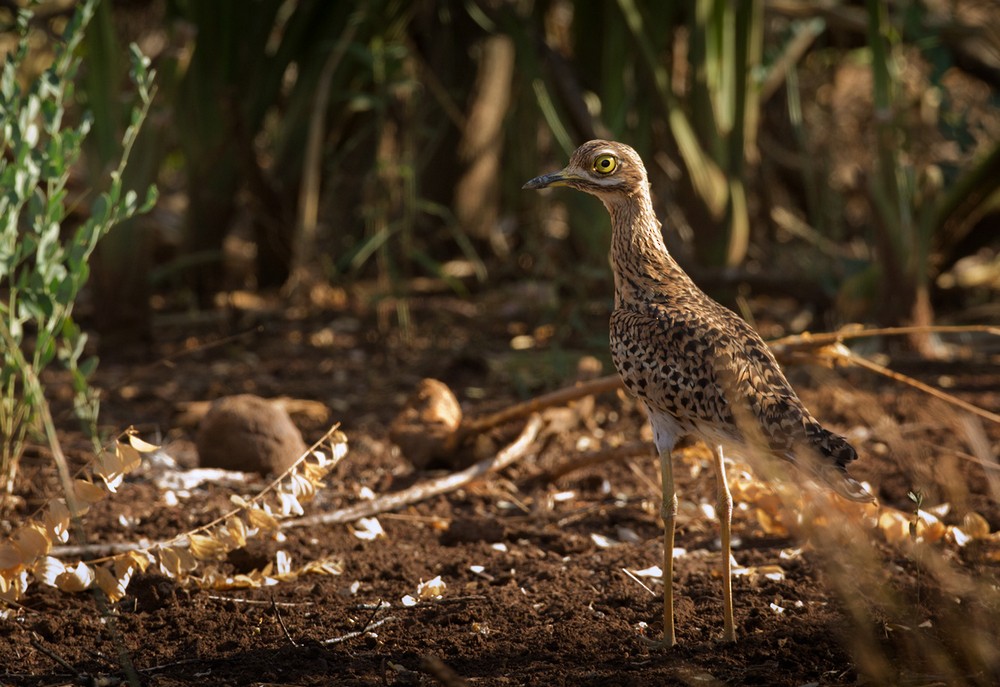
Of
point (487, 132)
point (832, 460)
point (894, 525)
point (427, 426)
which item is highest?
point (487, 132)

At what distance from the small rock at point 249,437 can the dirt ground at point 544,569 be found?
16cm

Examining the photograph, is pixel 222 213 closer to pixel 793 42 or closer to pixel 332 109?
pixel 332 109

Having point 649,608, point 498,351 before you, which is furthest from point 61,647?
point 498,351

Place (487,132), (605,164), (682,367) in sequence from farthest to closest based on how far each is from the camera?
(487,132), (605,164), (682,367)

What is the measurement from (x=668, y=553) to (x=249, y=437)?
1.69 m

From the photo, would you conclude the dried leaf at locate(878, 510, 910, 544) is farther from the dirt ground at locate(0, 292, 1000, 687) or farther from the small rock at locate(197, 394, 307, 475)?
the small rock at locate(197, 394, 307, 475)


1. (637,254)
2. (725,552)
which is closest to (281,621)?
(725,552)

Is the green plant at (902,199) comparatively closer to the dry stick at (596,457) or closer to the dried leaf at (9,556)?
the dry stick at (596,457)

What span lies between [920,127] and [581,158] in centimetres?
395

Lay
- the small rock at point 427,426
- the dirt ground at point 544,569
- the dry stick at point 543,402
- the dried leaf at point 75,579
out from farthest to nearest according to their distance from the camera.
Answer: the small rock at point 427,426
the dry stick at point 543,402
the dried leaf at point 75,579
the dirt ground at point 544,569

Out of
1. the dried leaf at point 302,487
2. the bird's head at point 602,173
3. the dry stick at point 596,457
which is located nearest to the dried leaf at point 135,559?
the dried leaf at point 302,487

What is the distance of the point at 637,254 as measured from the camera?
11.0 feet

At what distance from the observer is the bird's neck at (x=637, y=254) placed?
3.33 meters

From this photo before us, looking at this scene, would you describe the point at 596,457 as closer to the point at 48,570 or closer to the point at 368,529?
the point at 368,529
